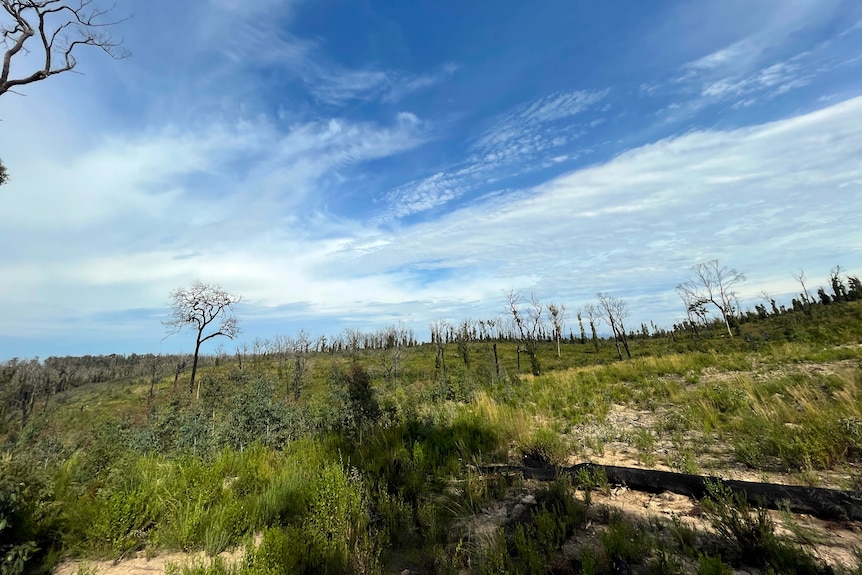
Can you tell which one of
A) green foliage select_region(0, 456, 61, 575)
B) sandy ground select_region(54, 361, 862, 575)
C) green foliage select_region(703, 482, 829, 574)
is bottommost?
sandy ground select_region(54, 361, 862, 575)

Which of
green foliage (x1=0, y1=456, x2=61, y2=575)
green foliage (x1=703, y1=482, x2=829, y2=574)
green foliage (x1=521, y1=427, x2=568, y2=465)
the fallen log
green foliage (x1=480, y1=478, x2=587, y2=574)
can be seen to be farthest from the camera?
green foliage (x1=521, y1=427, x2=568, y2=465)

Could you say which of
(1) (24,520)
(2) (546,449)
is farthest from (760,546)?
(1) (24,520)

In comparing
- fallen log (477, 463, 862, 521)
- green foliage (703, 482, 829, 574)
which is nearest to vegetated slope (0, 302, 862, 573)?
green foliage (703, 482, 829, 574)

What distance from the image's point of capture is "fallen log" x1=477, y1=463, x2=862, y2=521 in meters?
3.54

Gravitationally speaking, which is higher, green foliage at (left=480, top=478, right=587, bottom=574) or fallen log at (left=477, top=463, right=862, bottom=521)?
fallen log at (left=477, top=463, right=862, bottom=521)

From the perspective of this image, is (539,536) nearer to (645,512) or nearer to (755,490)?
(645,512)

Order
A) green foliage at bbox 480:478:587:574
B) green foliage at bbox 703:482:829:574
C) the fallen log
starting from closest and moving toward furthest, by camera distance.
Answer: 1. green foliage at bbox 703:482:829:574
2. green foliage at bbox 480:478:587:574
3. the fallen log

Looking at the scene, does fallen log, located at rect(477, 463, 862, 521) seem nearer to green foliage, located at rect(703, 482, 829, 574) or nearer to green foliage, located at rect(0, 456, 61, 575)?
green foliage, located at rect(703, 482, 829, 574)

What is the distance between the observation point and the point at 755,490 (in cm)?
400

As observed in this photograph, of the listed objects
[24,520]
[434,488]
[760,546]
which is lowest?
[434,488]

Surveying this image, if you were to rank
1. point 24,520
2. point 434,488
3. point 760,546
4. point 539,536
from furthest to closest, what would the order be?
point 434,488
point 24,520
point 539,536
point 760,546

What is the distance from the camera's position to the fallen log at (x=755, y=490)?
11.6ft

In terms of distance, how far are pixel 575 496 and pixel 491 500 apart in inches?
45.8

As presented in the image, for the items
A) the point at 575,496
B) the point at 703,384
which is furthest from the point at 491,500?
the point at 703,384
